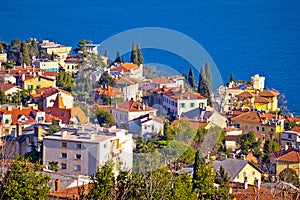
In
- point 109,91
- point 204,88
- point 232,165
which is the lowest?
point 232,165

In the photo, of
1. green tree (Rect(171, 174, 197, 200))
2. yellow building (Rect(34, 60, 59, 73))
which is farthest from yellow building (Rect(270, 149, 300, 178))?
yellow building (Rect(34, 60, 59, 73))

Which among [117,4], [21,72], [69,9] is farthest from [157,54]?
[117,4]

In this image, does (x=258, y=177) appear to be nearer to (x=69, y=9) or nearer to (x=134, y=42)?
(x=134, y=42)

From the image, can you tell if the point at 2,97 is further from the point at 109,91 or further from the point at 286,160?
the point at 286,160

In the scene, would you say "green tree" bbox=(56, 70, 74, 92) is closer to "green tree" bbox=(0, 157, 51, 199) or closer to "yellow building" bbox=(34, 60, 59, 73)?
"yellow building" bbox=(34, 60, 59, 73)

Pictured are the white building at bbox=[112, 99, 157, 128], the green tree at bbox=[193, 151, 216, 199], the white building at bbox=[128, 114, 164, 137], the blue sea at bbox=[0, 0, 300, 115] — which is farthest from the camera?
the blue sea at bbox=[0, 0, 300, 115]

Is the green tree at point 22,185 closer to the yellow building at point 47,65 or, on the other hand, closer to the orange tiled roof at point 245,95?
the orange tiled roof at point 245,95

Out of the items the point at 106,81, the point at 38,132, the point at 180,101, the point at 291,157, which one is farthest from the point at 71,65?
the point at 180,101
